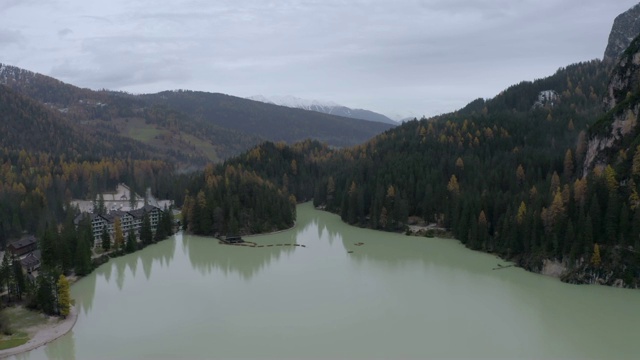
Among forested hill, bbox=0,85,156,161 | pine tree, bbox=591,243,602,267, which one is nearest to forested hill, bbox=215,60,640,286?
pine tree, bbox=591,243,602,267

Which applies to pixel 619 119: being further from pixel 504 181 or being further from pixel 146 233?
pixel 146 233

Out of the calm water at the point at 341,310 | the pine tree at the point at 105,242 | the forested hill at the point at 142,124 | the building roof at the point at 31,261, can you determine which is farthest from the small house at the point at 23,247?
the forested hill at the point at 142,124

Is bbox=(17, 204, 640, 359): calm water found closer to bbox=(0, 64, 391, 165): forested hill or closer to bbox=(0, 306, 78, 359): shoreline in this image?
bbox=(0, 306, 78, 359): shoreline

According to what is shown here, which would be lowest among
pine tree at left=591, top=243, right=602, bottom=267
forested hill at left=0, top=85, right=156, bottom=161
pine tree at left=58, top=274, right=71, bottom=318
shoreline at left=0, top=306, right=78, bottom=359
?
shoreline at left=0, top=306, right=78, bottom=359

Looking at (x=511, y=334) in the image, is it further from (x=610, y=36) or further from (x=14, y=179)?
(x=610, y=36)

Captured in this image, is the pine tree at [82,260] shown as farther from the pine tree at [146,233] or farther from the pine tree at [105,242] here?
the pine tree at [146,233]
